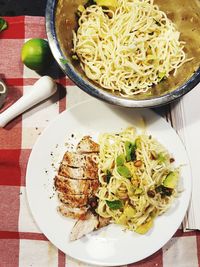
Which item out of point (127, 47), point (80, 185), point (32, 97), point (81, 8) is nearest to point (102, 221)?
point (80, 185)

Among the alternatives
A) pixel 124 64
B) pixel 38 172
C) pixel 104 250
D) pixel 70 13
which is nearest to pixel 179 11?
pixel 124 64

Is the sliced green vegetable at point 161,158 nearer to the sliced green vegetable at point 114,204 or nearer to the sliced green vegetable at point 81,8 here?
the sliced green vegetable at point 114,204

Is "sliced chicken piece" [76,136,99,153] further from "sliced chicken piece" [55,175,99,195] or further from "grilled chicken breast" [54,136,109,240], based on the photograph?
"sliced chicken piece" [55,175,99,195]

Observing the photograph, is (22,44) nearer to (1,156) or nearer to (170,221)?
(1,156)

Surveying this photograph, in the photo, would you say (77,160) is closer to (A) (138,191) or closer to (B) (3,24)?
(A) (138,191)

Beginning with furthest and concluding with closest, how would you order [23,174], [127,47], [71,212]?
[23,174], [71,212], [127,47]

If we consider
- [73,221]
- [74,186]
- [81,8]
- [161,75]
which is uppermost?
[81,8]

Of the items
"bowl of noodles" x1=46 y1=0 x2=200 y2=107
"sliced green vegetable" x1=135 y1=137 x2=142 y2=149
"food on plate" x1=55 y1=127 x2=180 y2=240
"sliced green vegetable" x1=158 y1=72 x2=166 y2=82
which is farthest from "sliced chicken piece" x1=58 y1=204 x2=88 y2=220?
"sliced green vegetable" x1=158 y1=72 x2=166 y2=82

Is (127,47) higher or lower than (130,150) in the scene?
higher
